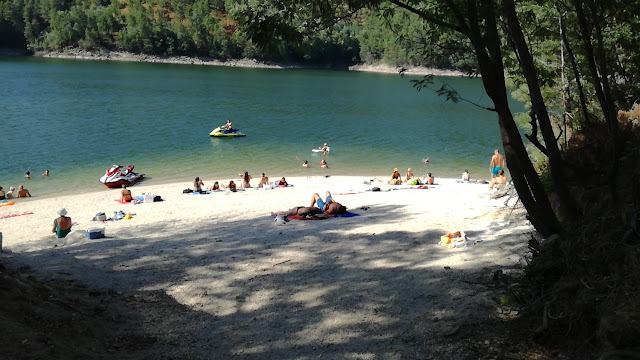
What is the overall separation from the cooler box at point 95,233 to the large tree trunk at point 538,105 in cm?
996

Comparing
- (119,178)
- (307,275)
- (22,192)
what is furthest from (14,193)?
(307,275)

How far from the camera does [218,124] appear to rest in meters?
49.8

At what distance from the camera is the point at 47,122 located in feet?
156

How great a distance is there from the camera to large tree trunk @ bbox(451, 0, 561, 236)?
657cm

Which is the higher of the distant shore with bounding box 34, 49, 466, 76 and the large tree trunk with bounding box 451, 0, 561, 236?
the distant shore with bounding box 34, 49, 466, 76

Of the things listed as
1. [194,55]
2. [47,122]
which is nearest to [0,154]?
[47,122]

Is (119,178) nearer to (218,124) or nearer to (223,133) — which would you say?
(223,133)

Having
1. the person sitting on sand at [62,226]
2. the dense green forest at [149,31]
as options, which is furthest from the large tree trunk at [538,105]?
the dense green forest at [149,31]

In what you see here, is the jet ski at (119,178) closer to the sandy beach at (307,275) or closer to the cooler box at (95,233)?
the sandy beach at (307,275)

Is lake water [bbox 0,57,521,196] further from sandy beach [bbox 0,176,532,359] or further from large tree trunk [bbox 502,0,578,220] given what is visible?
large tree trunk [bbox 502,0,578,220]

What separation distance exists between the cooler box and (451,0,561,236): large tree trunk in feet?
31.5

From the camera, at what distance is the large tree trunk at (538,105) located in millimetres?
6504

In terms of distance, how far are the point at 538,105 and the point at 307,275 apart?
4548 mm

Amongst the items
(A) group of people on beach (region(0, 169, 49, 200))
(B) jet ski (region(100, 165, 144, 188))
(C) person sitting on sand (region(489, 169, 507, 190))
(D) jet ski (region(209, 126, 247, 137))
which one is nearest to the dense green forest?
(D) jet ski (region(209, 126, 247, 137))
